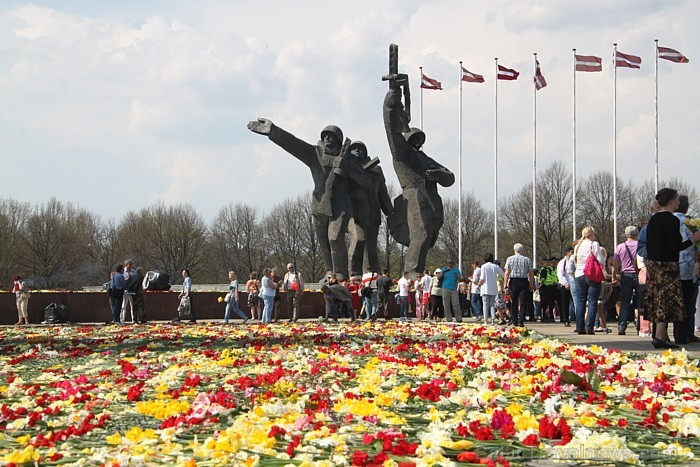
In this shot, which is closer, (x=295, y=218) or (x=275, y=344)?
(x=275, y=344)

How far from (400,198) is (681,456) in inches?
1294

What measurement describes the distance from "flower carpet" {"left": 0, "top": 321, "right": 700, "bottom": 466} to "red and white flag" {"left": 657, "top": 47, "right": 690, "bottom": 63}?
3516 centimetres

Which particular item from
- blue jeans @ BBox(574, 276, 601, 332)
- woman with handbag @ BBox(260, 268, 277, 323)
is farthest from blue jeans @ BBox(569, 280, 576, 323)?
woman with handbag @ BBox(260, 268, 277, 323)

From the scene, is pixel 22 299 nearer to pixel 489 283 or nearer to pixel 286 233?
pixel 489 283

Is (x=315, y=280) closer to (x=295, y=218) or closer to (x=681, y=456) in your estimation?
(x=295, y=218)

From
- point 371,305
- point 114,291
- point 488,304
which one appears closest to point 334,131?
point 371,305

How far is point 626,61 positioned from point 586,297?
31248 mm

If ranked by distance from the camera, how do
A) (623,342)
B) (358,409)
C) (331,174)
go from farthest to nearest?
(331,174)
(623,342)
(358,409)

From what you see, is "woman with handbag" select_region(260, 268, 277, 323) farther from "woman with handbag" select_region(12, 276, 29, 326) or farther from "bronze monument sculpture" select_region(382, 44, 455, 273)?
"bronze monument sculpture" select_region(382, 44, 455, 273)

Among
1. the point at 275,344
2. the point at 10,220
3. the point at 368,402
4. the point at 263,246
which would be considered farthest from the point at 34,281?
the point at 368,402

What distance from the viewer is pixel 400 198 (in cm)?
3753

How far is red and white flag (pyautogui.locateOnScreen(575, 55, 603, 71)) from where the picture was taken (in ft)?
147

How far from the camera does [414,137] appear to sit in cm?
3591

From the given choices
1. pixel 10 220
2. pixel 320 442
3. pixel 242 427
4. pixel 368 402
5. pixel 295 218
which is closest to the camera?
pixel 320 442
